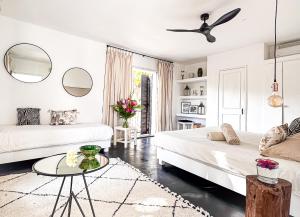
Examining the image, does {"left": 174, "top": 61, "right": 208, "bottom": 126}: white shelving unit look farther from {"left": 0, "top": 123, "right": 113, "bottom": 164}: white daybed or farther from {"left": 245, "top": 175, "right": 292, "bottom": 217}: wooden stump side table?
{"left": 245, "top": 175, "right": 292, "bottom": 217}: wooden stump side table

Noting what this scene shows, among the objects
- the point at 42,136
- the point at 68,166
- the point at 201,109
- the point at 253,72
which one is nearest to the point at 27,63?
the point at 42,136

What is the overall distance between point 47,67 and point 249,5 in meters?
3.77

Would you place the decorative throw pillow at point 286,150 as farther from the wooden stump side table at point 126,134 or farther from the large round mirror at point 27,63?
the large round mirror at point 27,63

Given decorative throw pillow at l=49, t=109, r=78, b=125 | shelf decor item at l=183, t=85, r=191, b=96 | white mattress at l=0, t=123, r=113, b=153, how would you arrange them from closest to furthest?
white mattress at l=0, t=123, r=113, b=153 < decorative throw pillow at l=49, t=109, r=78, b=125 < shelf decor item at l=183, t=85, r=191, b=96

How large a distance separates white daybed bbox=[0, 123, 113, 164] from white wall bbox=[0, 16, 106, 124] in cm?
58

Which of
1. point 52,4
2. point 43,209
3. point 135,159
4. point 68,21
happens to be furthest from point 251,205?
point 68,21

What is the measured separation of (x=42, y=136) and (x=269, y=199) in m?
3.12

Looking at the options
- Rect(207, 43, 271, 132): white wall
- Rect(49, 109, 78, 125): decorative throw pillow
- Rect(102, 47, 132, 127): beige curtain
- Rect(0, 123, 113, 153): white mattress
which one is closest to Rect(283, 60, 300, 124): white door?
Rect(207, 43, 271, 132): white wall

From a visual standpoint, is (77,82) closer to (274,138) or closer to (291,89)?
(274,138)

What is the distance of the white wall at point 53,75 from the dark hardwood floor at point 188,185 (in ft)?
3.72

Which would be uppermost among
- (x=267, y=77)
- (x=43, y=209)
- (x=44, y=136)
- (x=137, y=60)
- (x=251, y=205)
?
(x=137, y=60)

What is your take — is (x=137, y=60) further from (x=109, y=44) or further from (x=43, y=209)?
(x=43, y=209)

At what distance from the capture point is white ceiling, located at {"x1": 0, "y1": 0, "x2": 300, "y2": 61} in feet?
8.68

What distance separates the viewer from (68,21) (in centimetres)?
327
